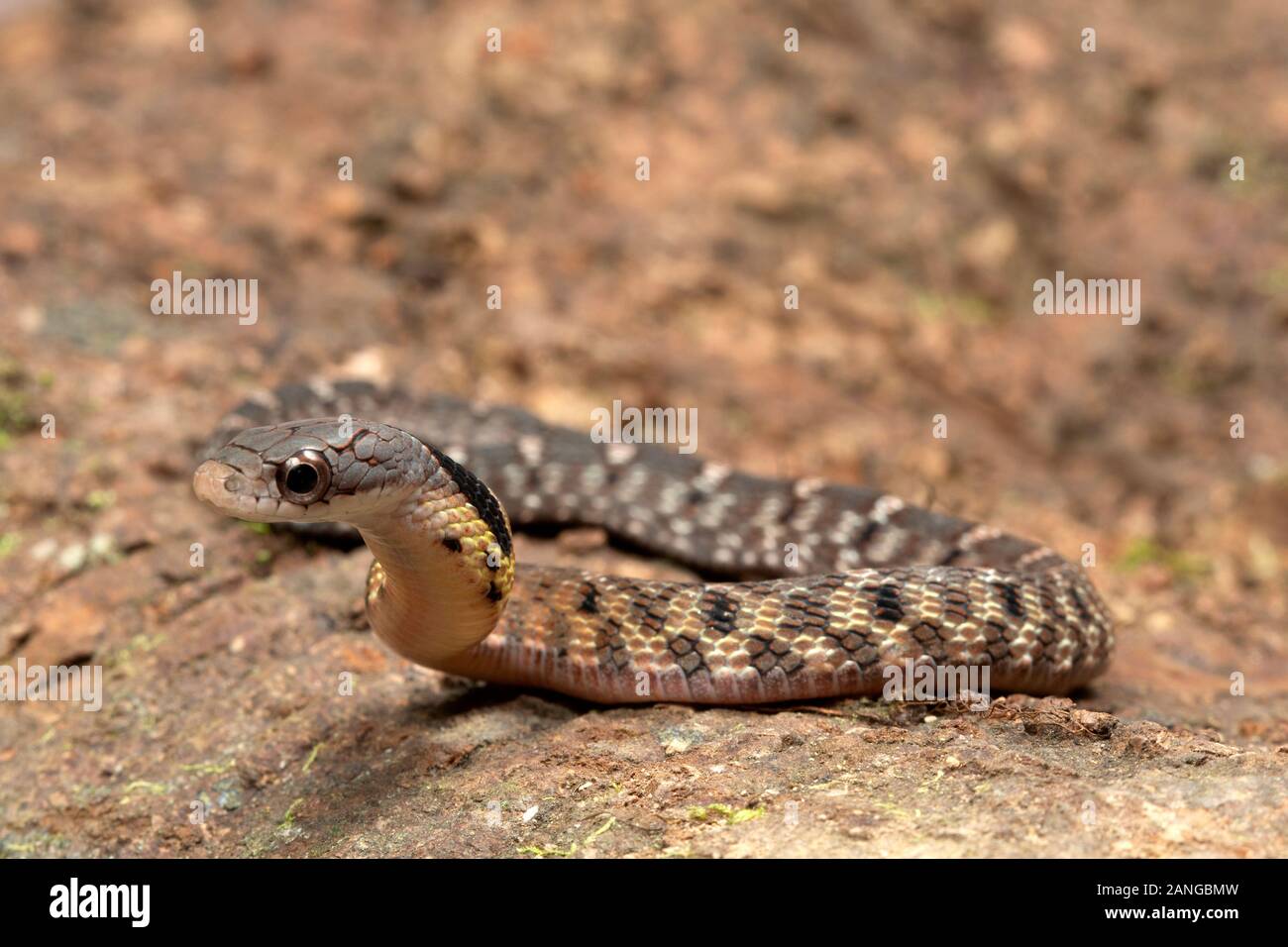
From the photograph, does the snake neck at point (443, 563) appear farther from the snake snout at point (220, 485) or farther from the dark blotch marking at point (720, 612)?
the dark blotch marking at point (720, 612)

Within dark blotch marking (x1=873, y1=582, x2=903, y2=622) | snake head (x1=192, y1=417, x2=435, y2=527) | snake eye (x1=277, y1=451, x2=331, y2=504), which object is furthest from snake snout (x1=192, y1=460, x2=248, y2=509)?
dark blotch marking (x1=873, y1=582, x2=903, y2=622)

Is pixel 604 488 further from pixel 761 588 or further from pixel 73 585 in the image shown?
pixel 73 585

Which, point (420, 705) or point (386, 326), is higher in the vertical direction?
point (386, 326)

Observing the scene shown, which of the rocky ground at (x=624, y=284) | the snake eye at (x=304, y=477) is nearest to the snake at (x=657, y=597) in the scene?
the snake eye at (x=304, y=477)

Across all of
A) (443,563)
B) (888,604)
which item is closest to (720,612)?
(888,604)

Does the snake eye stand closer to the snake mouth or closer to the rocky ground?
the snake mouth

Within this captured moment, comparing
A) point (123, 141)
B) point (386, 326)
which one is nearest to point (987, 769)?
point (386, 326)

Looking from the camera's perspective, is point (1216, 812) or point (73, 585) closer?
point (1216, 812)
